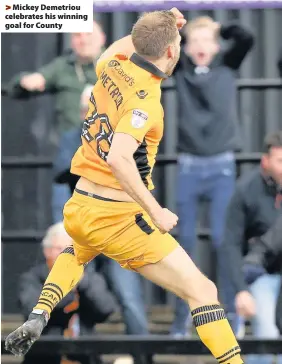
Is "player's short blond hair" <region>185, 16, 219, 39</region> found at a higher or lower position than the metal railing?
higher

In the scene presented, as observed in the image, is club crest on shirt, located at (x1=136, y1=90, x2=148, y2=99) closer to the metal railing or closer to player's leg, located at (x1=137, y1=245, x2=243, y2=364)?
player's leg, located at (x1=137, y1=245, x2=243, y2=364)

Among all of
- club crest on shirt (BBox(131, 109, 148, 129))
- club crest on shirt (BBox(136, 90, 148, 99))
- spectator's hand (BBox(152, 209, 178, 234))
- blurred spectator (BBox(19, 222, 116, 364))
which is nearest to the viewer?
spectator's hand (BBox(152, 209, 178, 234))

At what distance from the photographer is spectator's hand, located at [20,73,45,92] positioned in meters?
9.23

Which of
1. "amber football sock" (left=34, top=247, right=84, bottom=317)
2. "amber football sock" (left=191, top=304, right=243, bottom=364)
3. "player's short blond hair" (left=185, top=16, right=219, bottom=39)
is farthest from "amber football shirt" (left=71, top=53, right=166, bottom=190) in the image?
"player's short blond hair" (left=185, top=16, right=219, bottom=39)

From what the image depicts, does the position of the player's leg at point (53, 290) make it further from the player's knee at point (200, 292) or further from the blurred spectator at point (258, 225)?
the blurred spectator at point (258, 225)

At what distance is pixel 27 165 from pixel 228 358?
3599 millimetres

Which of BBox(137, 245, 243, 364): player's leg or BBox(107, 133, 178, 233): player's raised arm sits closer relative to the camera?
BBox(107, 133, 178, 233): player's raised arm

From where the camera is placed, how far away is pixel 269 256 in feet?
27.5

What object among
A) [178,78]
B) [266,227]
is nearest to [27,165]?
[178,78]

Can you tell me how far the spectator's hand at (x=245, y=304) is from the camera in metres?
8.19

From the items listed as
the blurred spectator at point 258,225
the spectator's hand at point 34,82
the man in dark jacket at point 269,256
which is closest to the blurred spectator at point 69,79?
the spectator's hand at point 34,82

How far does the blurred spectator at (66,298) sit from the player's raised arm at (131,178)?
205 centimetres

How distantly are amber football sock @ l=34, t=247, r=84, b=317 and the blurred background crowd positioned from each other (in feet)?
4.59

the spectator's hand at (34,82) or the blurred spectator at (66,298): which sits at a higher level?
the spectator's hand at (34,82)
